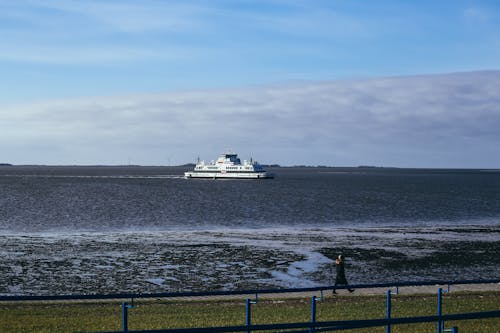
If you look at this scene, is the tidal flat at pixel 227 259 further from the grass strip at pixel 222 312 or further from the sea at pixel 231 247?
the grass strip at pixel 222 312

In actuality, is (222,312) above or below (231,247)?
above

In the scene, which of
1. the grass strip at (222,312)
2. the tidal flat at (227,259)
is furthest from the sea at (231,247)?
the grass strip at (222,312)

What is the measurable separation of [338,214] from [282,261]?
43.5 meters

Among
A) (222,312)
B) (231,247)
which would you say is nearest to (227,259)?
(231,247)

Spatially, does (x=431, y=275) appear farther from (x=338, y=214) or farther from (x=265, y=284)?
(x=338, y=214)

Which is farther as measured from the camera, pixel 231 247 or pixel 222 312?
pixel 231 247

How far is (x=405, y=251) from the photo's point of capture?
43469 mm

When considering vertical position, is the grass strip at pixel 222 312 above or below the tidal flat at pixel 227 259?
above

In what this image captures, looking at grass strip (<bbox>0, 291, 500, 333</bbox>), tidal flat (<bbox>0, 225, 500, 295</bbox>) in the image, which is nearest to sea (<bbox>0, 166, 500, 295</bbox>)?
tidal flat (<bbox>0, 225, 500, 295</bbox>)

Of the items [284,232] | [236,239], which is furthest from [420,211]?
[236,239]

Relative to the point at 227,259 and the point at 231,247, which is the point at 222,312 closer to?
the point at 227,259

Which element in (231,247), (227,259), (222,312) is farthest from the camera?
(231,247)

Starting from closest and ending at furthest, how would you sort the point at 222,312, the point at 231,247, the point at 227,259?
the point at 222,312
the point at 227,259
the point at 231,247

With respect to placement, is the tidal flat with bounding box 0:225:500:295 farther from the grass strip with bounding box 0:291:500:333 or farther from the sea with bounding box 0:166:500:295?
the grass strip with bounding box 0:291:500:333
